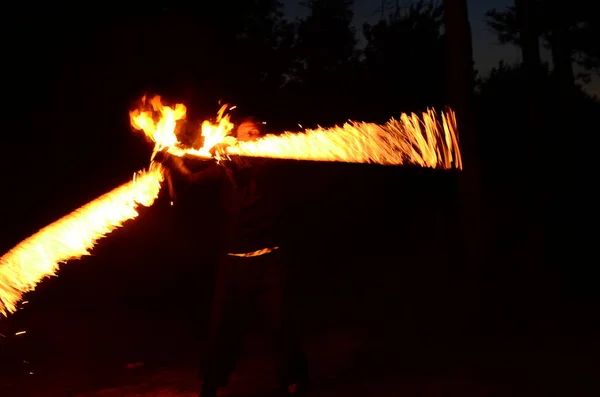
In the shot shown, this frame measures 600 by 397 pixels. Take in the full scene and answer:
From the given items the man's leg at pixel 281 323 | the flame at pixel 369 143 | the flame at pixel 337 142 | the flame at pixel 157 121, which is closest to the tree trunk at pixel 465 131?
the flame at pixel 337 142

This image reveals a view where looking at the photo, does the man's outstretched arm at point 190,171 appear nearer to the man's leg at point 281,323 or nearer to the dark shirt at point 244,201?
the dark shirt at point 244,201

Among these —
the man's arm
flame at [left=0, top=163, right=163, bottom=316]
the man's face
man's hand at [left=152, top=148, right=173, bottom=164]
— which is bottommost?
flame at [left=0, top=163, right=163, bottom=316]

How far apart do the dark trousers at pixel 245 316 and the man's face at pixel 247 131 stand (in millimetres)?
964

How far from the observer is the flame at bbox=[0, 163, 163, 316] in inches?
218

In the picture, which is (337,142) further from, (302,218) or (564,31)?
(564,31)

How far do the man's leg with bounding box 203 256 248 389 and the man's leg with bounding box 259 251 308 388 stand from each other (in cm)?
21

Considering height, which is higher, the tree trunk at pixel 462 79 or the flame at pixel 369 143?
the tree trunk at pixel 462 79

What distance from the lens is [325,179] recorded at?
13266mm

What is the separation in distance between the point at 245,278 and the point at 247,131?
3.89 feet

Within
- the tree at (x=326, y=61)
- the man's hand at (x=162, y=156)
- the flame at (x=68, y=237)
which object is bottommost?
the flame at (x=68, y=237)

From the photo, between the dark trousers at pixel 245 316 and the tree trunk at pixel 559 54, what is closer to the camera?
the dark trousers at pixel 245 316

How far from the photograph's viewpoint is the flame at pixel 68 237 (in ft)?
18.2

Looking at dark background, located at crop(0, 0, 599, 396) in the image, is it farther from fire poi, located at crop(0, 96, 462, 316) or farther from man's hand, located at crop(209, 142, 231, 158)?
man's hand, located at crop(209, 142, 231, 158)

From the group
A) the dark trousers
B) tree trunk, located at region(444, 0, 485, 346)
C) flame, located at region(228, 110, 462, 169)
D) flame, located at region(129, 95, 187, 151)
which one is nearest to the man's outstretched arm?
flame, located at region(129, 95, 187, 151)
